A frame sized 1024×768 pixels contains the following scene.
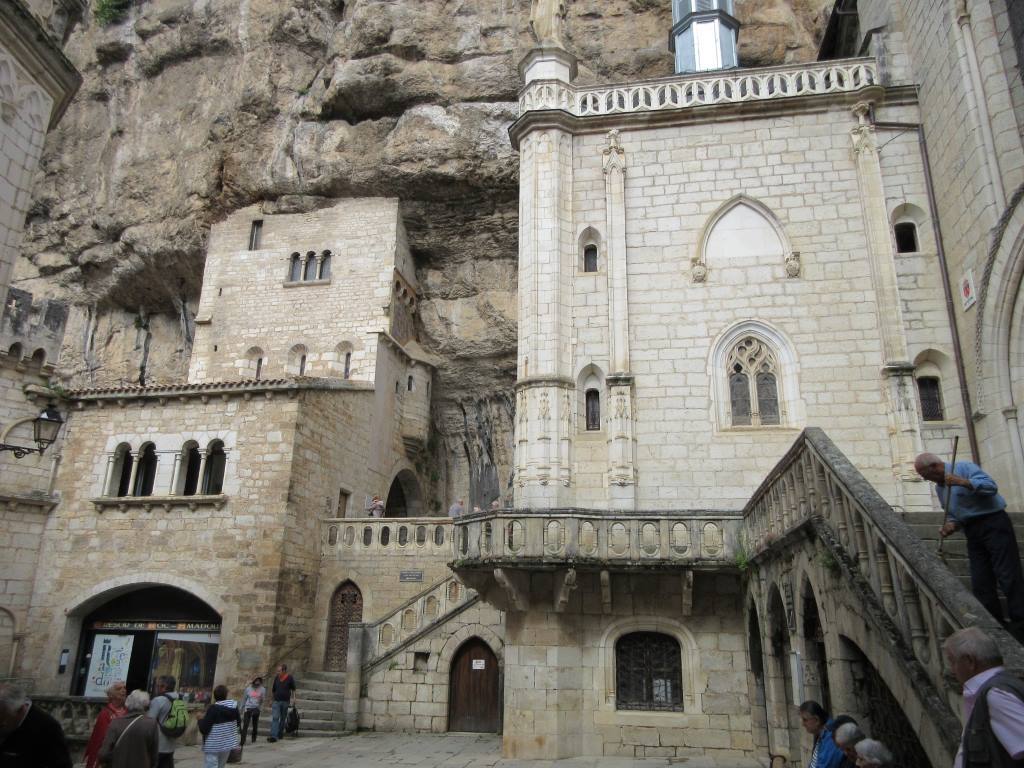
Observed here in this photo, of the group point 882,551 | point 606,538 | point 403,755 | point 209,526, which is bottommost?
point 403,755

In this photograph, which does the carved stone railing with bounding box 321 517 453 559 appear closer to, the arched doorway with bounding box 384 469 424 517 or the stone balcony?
the arched doorway with bounding box 384 469 424 517

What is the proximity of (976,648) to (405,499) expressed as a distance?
23810 mm

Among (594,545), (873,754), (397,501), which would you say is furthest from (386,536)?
(873,754)

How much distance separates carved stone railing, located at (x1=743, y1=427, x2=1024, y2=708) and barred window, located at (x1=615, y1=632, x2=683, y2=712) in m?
3.84

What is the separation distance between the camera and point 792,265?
14039 mm

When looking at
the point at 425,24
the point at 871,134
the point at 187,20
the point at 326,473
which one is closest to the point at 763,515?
the point at 871,134

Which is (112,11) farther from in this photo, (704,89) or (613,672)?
(613,672)

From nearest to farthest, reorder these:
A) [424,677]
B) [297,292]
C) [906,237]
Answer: [906,237] < [424,677] < [297,292]

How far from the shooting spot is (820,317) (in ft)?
45.2

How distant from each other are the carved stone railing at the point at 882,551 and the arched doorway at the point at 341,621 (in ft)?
40.8

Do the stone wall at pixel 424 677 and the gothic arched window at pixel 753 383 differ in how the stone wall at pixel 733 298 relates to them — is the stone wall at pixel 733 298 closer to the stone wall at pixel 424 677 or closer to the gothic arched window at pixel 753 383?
the gothic arched window at pixel 753 383

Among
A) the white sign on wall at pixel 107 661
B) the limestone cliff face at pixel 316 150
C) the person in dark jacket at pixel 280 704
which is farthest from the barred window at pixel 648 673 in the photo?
the limestone cliff face at pixel 316 150

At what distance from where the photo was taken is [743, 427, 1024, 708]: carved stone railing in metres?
4.64

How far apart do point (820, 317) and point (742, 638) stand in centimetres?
600
